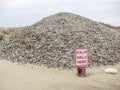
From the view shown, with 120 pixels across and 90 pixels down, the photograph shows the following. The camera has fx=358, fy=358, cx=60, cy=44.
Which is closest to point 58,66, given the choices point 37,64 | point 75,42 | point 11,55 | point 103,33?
point 37,64

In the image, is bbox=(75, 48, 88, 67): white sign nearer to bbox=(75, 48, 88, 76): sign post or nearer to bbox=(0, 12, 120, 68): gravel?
bbox=(75, 48, 88, 76): sign post

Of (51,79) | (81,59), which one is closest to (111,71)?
(81,59)

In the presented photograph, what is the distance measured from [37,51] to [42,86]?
143 inches

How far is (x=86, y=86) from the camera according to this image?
8.72 meters

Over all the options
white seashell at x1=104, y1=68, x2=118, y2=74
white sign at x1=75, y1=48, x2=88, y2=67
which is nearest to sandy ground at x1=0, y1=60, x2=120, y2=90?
white seashell at x1=104, y1=68, x2=118, y2=74

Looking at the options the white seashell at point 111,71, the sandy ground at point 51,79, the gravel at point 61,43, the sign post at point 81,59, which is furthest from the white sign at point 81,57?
the gravel at point 61,43

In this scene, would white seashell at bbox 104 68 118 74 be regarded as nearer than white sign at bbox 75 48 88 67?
No

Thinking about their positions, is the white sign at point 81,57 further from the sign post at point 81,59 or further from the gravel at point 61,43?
the gravel at point 61,43

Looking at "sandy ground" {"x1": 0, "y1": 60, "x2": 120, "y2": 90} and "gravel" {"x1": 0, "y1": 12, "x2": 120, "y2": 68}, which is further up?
"gravel" {"x1": 0, "y1": 12, "x2": 120, "y2": 68}

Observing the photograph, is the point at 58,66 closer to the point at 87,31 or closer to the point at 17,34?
the point at 87,31

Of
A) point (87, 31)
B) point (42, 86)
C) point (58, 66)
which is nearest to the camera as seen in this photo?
point (42, 86)

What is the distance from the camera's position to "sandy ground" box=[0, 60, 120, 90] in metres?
8.63

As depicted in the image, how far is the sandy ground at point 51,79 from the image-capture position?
8.63 m

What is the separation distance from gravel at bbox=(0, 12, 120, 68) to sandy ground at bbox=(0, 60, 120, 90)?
648mm
